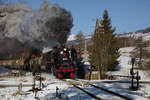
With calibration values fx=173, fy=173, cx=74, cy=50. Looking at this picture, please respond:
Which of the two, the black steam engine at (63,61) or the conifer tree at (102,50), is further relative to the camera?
the conifer tree at (102,50)

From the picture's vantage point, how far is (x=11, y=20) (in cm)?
2111

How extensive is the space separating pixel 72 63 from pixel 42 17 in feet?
18.1

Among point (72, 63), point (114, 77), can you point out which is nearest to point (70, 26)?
point (72, 63)

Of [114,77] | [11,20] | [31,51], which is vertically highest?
[11,20]

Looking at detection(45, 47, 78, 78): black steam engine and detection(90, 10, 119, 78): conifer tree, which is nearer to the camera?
detection(45, 47, 78, 78): black steam engine

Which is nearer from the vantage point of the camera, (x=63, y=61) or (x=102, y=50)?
(x=63, y=61)

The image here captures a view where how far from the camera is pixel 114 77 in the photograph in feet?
65.0

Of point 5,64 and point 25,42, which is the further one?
point 5,64

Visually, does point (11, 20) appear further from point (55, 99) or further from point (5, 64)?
point (5, 64)

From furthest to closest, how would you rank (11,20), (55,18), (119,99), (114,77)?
1. (11,20)
2. (114,77)
3. (55,18)
4. (119,99)

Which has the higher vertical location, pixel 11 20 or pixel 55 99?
pixel 11 20

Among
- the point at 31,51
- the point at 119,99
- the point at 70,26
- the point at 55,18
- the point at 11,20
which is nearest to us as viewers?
the point at 119,99

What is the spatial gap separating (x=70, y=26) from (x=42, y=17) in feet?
9.78

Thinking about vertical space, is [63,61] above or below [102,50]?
below
